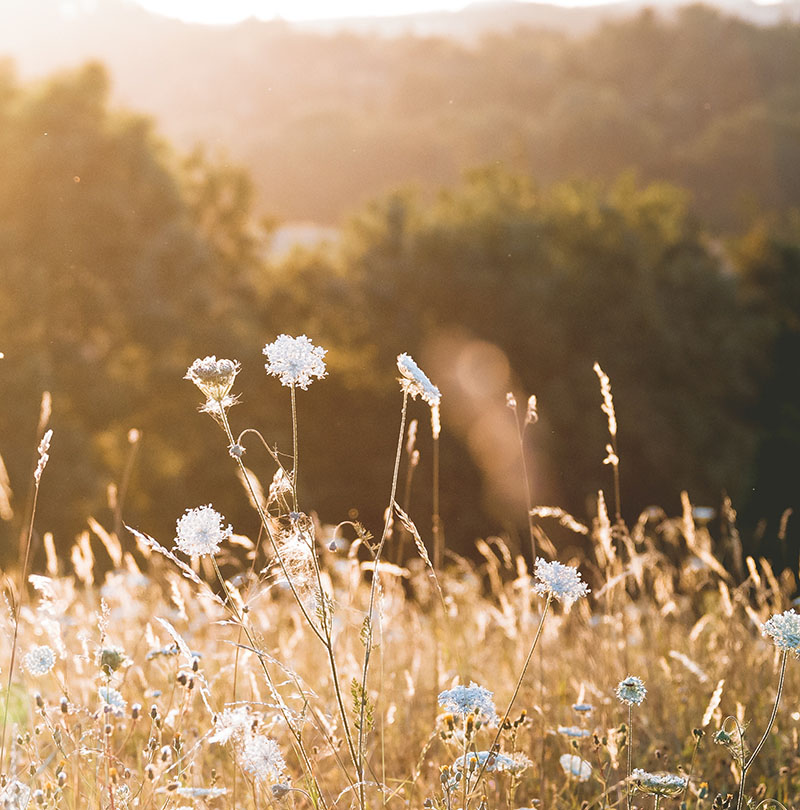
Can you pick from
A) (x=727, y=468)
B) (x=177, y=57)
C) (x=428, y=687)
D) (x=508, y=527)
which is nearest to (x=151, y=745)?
(x=428, y=687)

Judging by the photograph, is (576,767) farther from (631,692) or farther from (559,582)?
(559,582)

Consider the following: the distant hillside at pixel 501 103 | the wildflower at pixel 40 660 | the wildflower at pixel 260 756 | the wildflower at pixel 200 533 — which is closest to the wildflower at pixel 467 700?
the wildflower at pixel 260 756

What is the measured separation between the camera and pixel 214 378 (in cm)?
148

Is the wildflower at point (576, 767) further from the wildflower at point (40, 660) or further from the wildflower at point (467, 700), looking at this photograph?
the wildflower at point (40, 660)

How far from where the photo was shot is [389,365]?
16484mm

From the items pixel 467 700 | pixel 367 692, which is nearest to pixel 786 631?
pixel 467 700

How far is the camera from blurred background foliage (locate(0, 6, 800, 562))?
14125 millimetres

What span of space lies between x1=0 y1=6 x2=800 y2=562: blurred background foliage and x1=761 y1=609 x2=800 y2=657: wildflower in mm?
9805

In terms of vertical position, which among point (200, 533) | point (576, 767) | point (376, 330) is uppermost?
point (200, 533)

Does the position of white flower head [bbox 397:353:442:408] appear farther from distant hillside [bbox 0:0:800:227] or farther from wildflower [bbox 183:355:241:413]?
distant hillside [bbox 0:0:800:227]

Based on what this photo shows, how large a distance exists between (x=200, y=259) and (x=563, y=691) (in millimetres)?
13385

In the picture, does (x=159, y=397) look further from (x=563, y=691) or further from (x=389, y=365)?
(x=563, y=691)

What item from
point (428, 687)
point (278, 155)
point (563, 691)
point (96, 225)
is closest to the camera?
point (563, 691)

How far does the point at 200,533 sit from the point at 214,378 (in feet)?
0.86
